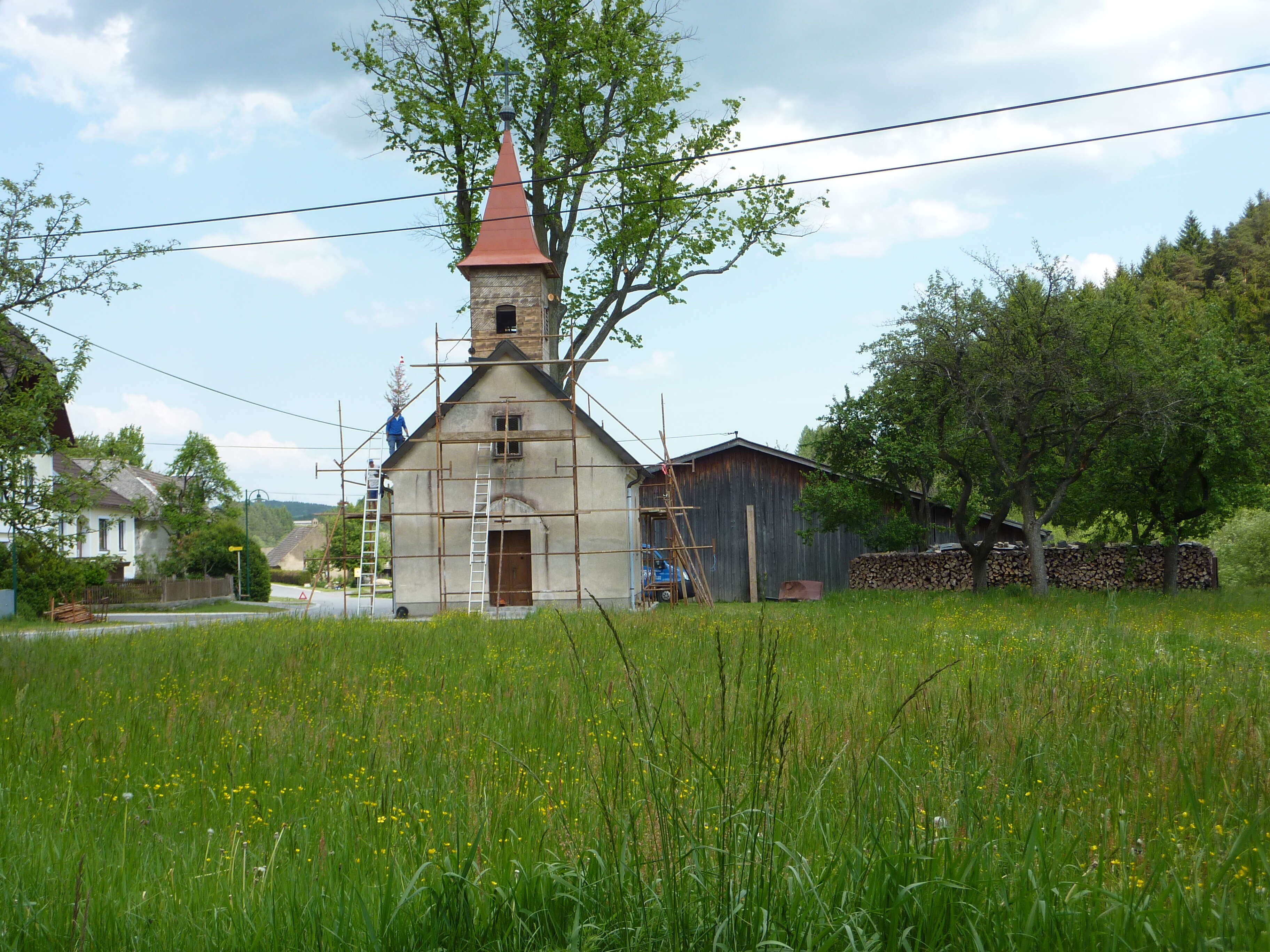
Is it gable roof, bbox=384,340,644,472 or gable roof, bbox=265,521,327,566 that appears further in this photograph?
gable roof, bbox=265,521,327,566

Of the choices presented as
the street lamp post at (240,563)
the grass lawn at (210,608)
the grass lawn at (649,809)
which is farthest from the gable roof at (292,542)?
the grass lawn at (649,809)

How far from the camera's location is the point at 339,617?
19.4m

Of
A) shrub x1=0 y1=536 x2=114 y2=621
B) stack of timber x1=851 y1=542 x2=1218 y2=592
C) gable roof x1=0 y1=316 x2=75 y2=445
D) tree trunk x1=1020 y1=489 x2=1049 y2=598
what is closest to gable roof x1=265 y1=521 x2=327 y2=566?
shrub x1=0 y1=536 x2=114 y2=621

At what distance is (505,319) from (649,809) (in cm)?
2559

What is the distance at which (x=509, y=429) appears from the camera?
Result: 24.0 m

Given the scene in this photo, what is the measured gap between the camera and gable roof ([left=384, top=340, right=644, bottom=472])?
2377 centimetres

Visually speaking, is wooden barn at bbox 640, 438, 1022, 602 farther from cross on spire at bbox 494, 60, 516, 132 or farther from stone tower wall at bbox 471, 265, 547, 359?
cross on spire at bbox 494, 60, 516, 132

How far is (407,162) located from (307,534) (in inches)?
3054

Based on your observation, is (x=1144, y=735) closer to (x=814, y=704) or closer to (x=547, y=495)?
(x=814, y=704)

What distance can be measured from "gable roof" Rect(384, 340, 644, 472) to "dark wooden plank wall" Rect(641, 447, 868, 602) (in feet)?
15.7

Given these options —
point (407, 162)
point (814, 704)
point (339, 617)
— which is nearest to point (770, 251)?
point (407, 162)

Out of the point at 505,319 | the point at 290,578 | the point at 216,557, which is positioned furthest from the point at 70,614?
the point at 290,578

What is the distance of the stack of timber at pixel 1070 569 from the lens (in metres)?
27.4

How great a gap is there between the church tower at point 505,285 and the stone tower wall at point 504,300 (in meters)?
0.01
